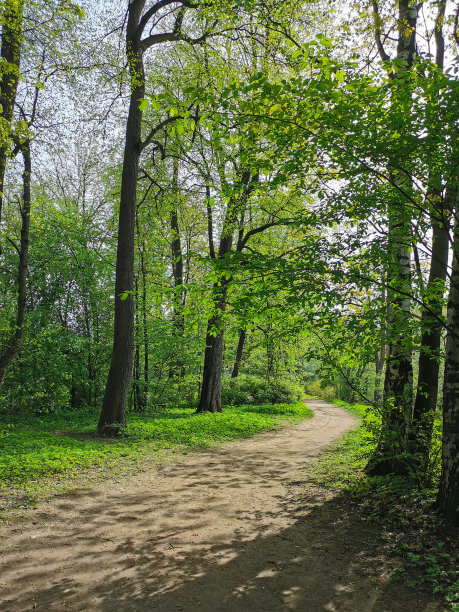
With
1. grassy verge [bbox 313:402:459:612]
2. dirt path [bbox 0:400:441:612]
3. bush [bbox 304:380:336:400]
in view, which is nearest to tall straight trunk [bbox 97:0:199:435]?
dirt path [bbox 0:400:441:612]

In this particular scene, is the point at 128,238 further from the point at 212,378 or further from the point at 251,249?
the point at 212,378

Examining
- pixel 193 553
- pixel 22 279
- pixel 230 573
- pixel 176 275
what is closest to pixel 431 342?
pixel 230 573

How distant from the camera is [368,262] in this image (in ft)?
15.8

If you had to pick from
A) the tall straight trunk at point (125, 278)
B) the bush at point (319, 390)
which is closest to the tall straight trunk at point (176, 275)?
the tall straight trunk at point (125, 278)

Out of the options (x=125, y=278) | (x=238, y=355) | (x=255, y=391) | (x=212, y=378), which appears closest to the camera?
(x=125, y=278)

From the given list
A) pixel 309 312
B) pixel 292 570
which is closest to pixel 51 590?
pixel 292 570

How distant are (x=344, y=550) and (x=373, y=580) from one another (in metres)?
0.61

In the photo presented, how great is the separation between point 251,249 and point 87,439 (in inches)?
237

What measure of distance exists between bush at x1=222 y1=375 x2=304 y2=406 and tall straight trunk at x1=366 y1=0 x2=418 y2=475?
12656mm

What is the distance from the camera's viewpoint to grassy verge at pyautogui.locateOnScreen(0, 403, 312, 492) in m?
6.44

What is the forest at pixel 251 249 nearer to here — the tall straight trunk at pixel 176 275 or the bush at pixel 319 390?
the tall straight trunk at pixel 176 275

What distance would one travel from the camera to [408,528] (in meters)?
4.40

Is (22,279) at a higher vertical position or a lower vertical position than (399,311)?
higher

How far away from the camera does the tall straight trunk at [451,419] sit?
4.34 metres
